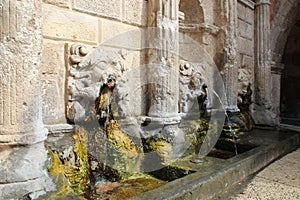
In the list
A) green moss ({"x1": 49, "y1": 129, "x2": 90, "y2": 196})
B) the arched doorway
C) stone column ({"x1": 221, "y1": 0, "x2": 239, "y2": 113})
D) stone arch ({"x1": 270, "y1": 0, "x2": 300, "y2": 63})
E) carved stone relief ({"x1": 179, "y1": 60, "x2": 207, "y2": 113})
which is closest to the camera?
green moss ({"x1": 49, "y1": 129, "x2": 90, "y2": 196})

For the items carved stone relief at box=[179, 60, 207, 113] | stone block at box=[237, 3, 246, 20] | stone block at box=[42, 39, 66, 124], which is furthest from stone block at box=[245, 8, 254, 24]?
stone block at box=[42, 39, 66, 124]

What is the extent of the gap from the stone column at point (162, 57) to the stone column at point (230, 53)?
1.54 meters

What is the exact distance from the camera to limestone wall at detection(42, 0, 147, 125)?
7.56ft

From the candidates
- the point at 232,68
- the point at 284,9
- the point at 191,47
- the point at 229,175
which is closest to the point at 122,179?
the point at 229,175

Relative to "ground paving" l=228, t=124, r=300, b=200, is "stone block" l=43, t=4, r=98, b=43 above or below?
above

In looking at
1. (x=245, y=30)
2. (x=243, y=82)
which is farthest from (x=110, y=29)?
(x=245, y=30)

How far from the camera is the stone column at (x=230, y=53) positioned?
4262mm

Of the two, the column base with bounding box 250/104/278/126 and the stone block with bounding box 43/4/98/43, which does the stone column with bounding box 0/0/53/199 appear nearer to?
the stone block with bounding box 43/4/98/43

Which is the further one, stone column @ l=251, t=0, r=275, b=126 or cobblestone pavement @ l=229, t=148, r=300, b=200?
stone column @ l=251, t=0, r=275, b=126

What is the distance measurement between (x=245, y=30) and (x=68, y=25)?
13.1ft

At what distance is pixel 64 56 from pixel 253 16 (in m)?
4.52

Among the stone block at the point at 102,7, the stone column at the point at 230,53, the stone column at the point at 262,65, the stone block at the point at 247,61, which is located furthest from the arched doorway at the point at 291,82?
the stone block at the point at 102,7

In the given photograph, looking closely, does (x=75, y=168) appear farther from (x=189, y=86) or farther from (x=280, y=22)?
(x=280, y=22)

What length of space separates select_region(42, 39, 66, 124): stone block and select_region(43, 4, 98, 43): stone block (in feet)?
0.34
